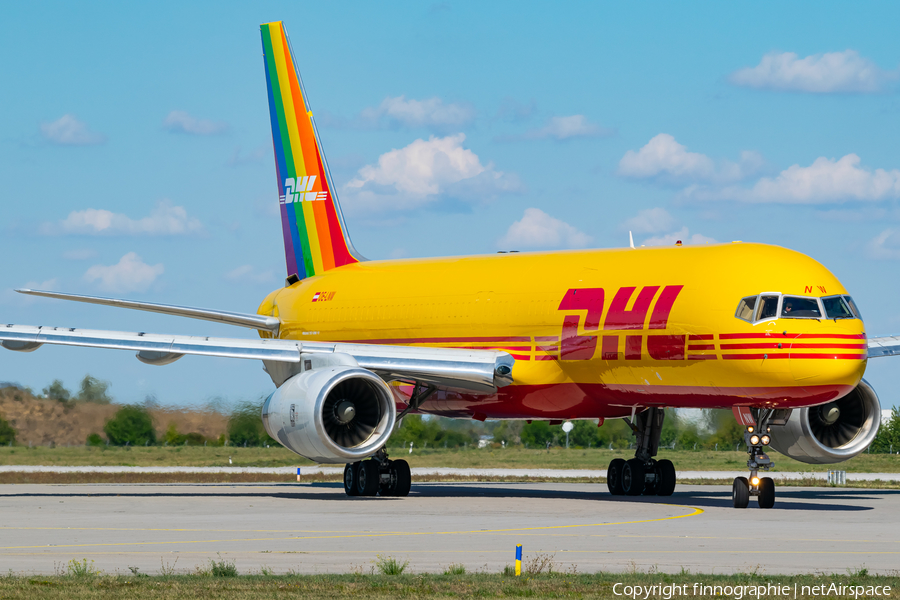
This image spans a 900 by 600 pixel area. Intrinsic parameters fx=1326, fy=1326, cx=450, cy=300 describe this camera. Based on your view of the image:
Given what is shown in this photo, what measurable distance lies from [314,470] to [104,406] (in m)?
8.06

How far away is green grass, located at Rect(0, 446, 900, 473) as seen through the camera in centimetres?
4238

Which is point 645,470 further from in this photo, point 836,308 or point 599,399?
point 836,308

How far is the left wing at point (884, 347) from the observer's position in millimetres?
28000

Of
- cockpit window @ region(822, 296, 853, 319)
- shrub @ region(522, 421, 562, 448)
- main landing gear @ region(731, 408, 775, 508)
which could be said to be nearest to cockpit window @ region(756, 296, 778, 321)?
cockpit window @ region(822, 296, 853, 319)

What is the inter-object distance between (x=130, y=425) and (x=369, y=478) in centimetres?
1269

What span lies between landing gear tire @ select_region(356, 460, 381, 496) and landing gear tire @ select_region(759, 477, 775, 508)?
8.04m

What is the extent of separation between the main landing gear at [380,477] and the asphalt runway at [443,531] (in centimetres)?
42

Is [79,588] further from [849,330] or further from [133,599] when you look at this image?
[849,330]

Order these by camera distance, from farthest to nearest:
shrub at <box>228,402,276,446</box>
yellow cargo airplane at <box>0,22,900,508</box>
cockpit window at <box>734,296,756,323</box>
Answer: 1. shrub at <box>228,402,276,446</box>
2. cockpit window at <box>734,296,756,323</box>
3. yellow cargo airplane at <box>0,22,900,508</box>

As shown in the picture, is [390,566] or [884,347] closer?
[390,566]

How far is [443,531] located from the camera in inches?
719

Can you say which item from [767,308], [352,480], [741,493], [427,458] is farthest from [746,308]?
[427,458]

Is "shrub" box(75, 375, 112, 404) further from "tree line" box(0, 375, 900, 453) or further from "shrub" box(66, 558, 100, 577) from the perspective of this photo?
"shrub" box(66, 558, 100, 577)

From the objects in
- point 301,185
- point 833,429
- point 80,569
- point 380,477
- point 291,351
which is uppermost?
point 301,185
